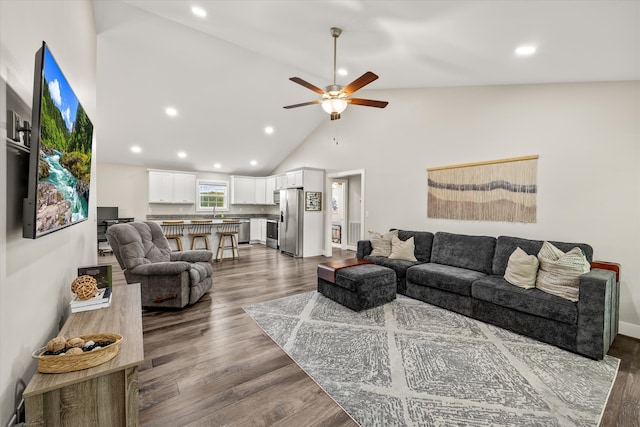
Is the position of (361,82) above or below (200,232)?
above

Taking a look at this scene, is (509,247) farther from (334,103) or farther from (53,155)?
(53,155)

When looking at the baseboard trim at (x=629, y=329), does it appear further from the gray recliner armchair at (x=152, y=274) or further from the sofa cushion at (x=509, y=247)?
the gray recliner armchair at (x=152, y=274)

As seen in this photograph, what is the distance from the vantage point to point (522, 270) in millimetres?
2939

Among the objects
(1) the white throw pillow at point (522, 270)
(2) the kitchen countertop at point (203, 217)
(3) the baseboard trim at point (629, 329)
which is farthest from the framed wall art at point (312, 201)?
(3) the baseboard trim at point (629, 329)

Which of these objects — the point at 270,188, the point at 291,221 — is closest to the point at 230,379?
the point at 291,221

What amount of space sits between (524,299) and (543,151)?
1955 mm

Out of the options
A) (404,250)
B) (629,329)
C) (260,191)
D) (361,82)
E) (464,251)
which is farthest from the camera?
(260,191)

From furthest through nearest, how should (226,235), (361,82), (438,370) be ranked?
(226,235) < (361,82) < (438,370)

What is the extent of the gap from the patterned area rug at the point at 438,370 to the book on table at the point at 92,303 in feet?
4.82

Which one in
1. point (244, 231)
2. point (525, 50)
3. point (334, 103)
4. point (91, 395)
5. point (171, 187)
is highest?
point (525, 50)

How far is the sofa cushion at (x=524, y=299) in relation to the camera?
2.50 m

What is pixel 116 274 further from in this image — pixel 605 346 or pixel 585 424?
pixel 605 346

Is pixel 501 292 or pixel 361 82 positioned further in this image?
pixel 501 292

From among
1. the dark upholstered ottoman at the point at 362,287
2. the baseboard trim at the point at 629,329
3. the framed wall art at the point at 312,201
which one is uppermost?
the framed wall art at the point at 312,201
